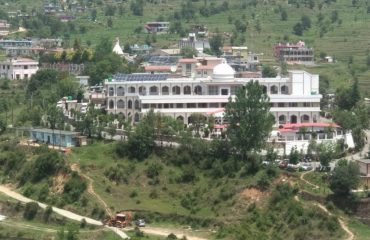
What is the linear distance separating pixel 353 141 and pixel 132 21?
4318cm

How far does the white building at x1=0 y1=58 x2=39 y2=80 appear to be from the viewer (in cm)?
6334

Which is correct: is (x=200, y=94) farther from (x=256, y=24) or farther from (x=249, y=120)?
(x=256, y=24)

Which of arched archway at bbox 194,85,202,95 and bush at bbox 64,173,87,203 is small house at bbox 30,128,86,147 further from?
arched archway at bbox 194,85,202,95

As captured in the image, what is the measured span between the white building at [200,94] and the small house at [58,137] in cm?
302

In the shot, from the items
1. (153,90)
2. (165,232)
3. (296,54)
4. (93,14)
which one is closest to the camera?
(165,232)

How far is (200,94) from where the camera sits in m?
47.7

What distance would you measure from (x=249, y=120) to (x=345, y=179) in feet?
16.0

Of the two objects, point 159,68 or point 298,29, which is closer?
point 159,68

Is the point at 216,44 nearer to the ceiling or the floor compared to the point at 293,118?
nearer to the ceiling

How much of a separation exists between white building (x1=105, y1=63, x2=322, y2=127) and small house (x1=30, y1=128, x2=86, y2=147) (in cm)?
302

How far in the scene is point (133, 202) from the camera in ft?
130

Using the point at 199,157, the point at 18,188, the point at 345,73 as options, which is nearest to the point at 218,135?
the point at 199,157

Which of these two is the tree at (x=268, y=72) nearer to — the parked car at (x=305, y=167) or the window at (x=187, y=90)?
the window at (x=187, y=90)

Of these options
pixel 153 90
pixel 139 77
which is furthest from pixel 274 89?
pixel 139 77
